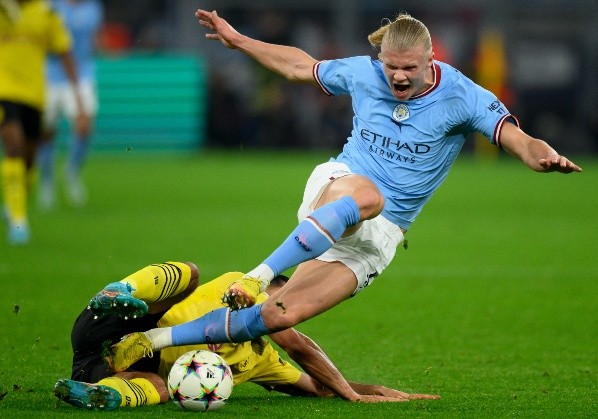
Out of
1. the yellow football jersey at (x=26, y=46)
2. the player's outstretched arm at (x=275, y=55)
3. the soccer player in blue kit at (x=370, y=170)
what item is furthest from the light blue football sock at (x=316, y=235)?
the yellow football jersey at (x=26, y=46)

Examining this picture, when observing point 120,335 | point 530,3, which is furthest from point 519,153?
point 530,3

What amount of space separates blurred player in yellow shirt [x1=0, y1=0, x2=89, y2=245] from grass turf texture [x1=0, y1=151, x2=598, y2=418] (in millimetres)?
553

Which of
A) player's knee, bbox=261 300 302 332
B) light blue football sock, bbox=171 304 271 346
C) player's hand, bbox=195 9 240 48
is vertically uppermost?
player's hand, bbox=195 9 240 48

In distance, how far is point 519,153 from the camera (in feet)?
18.7

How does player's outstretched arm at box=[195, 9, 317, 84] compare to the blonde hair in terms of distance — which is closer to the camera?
the blonde hair

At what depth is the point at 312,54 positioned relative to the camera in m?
24.4

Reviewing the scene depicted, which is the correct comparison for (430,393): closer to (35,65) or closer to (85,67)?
(35,65)

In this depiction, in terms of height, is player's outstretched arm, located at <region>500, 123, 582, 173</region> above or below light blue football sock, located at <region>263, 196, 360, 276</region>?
above

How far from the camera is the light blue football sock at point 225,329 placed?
5539 mm

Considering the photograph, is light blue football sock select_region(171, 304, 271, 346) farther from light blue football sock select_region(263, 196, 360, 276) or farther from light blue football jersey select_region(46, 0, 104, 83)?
light blue football jersey select_region(46, 0, 104, 83)

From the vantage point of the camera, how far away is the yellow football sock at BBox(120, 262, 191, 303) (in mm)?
5422

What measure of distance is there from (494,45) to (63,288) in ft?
58.1

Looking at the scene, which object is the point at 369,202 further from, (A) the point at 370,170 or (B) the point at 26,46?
(B) the point at 26,46

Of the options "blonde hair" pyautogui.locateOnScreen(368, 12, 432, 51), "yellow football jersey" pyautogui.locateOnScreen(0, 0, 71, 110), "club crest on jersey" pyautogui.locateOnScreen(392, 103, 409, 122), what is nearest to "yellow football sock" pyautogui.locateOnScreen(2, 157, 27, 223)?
"yellow football jersey" pyautogui.locateOnScreen(0, 0, 71, 110)
